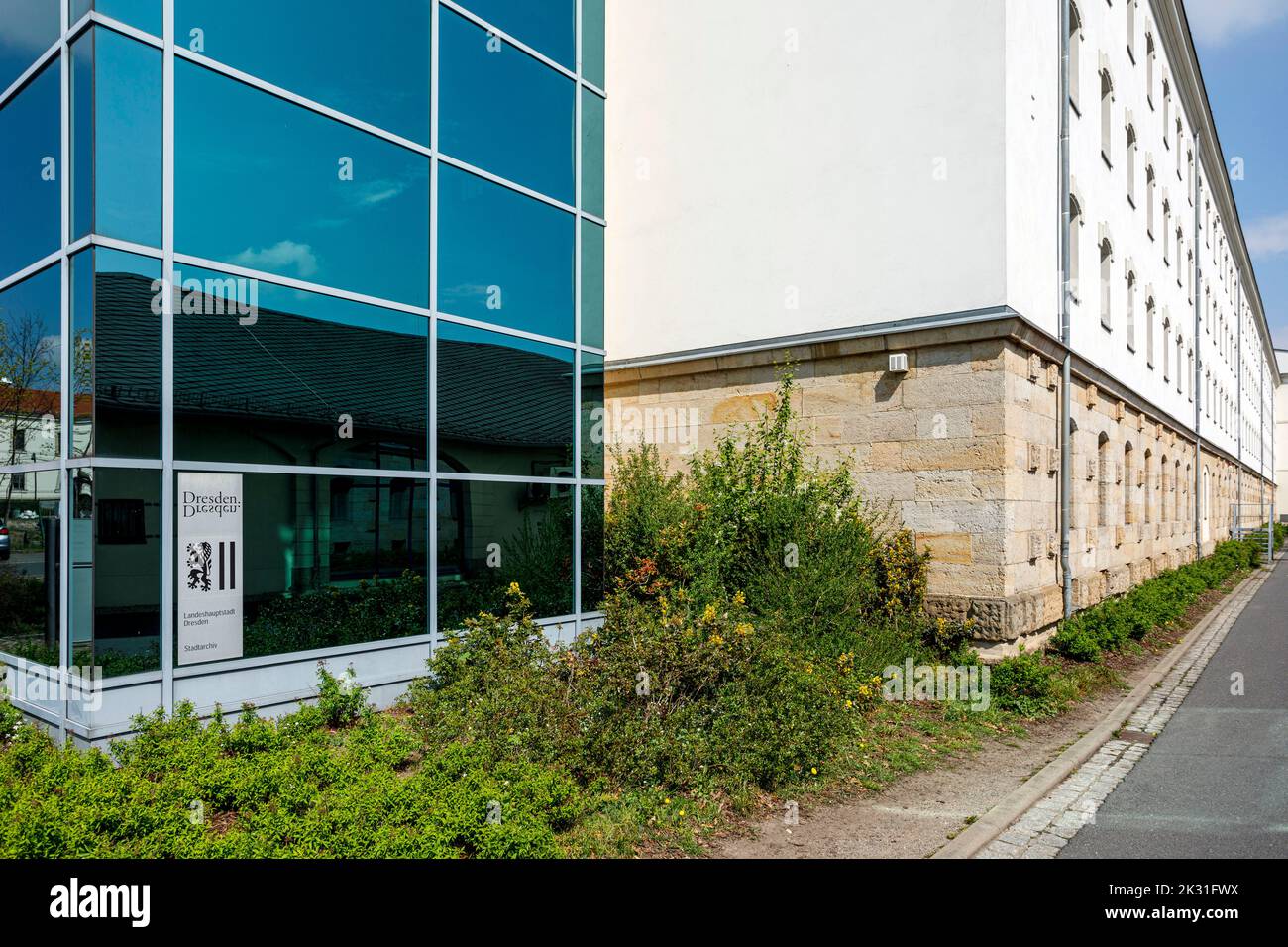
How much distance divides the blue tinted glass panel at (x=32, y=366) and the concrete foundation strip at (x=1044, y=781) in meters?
7.09

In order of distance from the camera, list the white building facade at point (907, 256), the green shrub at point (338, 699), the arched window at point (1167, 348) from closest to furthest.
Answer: the green shrub at point (338, 699) < the white building facade at point (907, 256) < the arched window at point (1167, 348)

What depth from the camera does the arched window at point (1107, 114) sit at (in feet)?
52.9

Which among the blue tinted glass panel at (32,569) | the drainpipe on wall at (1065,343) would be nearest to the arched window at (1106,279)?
the drainpipe on wall at (1065,343)

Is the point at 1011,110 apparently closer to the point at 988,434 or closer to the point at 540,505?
the point at 988,434

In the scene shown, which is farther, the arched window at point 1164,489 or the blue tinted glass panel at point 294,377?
the arched window at point 1164,489

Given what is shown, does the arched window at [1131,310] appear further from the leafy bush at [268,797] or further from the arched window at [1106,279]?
the leafy bush at [268,797]

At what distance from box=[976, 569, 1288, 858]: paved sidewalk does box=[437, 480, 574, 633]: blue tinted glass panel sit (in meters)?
5.64

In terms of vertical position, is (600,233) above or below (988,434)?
above

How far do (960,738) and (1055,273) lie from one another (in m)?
7.46

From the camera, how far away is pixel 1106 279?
16.1 meters

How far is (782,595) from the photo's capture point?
30.2 ft

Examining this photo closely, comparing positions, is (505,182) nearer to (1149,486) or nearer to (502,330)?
(502,330)

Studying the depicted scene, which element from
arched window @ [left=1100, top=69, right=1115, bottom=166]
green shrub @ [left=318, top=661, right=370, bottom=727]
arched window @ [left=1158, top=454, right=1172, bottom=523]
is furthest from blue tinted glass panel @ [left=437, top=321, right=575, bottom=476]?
arched window @ [left=1158, top=454, right=1172, bottom=523]
